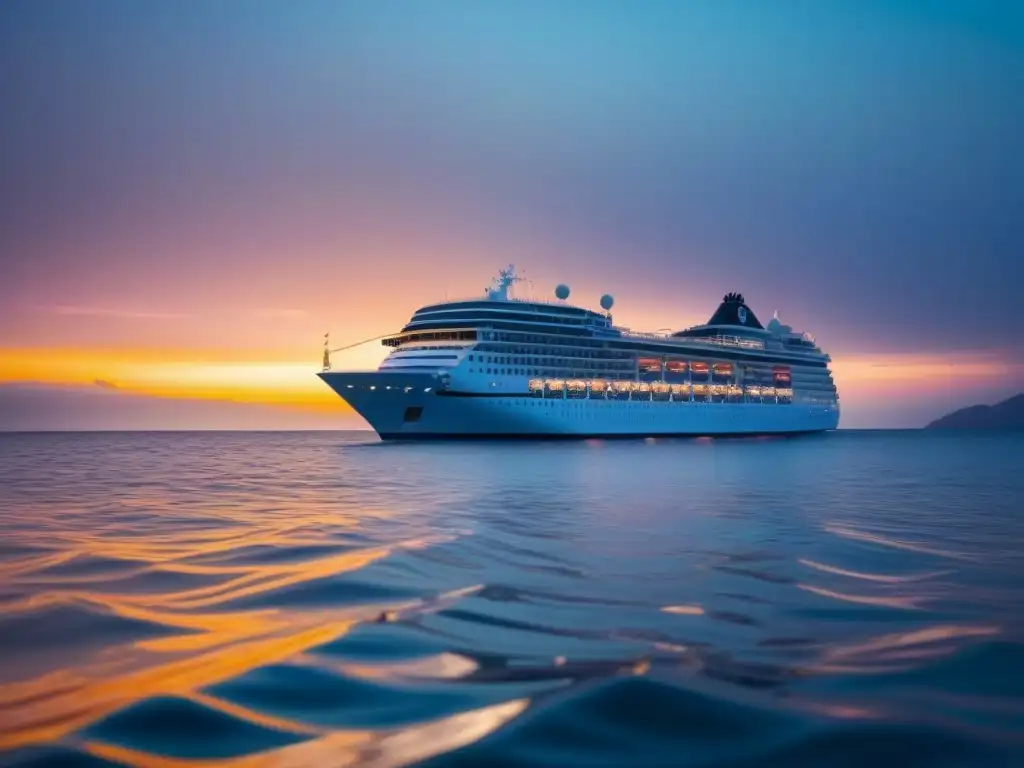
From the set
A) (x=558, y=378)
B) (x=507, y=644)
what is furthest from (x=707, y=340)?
(x=507, y=644)

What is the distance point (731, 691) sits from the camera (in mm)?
6246

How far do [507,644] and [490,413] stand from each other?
70.7 m

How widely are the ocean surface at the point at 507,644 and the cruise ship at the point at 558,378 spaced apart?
189 feet

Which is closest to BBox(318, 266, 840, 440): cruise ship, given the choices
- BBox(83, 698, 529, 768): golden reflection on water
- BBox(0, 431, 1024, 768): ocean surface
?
BBox(0, 431, 1024, 768): ocean surface

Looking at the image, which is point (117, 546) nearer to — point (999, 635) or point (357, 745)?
point (357, 745)

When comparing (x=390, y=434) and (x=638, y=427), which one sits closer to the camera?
(x=390, y=434)

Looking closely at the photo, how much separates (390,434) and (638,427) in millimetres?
32282

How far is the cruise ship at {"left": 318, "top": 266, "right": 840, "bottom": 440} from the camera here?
76875 mm

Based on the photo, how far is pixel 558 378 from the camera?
8662 centimetres

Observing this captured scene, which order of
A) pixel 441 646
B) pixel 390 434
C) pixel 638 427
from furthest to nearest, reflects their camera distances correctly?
pixel 638 427 < pixel 390 434 < pixel 441 646

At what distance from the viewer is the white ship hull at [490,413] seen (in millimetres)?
75562

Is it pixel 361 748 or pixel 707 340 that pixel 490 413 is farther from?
pixel 361 748

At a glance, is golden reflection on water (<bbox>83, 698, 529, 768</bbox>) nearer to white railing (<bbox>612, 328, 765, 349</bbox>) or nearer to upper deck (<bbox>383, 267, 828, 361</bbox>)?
upper deck (<bbox>383, 267, 828, 361</bbox>)

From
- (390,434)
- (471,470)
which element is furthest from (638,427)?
(471,470)
